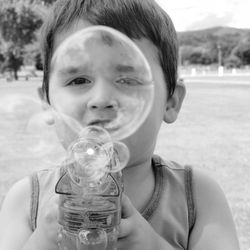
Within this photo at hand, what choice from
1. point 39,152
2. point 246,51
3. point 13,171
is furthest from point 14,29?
point 246,51

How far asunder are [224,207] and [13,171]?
3085 mm

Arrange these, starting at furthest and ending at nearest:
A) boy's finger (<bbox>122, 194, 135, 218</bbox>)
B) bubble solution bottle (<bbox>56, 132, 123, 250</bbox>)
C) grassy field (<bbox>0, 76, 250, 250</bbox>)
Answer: grassy field (<bbox>0, 76, 250, 250</bbox>), boy's finger (<bbox>122, 194, 135, 218</bbox>), bubble solution bottle (<bbox>56, 132, 123, 250</bbox>)

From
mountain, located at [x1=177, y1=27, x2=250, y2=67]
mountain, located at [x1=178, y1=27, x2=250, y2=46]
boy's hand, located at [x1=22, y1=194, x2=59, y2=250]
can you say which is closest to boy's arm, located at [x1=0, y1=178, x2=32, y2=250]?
boy's hand, located at [x1=22, y1=194, x2=59, y2=250]

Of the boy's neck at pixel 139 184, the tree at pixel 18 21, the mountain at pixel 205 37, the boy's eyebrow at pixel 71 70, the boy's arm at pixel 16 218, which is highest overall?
the boy's eyebrow at pixel 71 70

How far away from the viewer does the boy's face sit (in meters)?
1.41

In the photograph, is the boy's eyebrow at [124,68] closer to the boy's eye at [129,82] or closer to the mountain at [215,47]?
the boy's eye at [129,82]

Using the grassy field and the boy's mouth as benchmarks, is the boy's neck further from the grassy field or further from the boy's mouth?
the grassy field

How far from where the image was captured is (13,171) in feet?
15.2

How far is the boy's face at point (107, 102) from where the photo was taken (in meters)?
1.41

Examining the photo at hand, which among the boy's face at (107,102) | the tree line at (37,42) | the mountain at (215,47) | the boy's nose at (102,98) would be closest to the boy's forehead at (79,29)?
the boy's face at (107,102)

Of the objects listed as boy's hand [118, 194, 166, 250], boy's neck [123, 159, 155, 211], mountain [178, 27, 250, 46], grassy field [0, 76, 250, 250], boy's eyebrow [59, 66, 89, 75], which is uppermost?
boy's eyebrow [59, 66, 89, 75]

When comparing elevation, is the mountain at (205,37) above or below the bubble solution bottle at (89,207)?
below

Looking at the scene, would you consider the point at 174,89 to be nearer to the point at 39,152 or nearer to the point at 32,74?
the point at 39,152

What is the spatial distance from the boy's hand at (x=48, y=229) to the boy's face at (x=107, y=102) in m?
0.26
